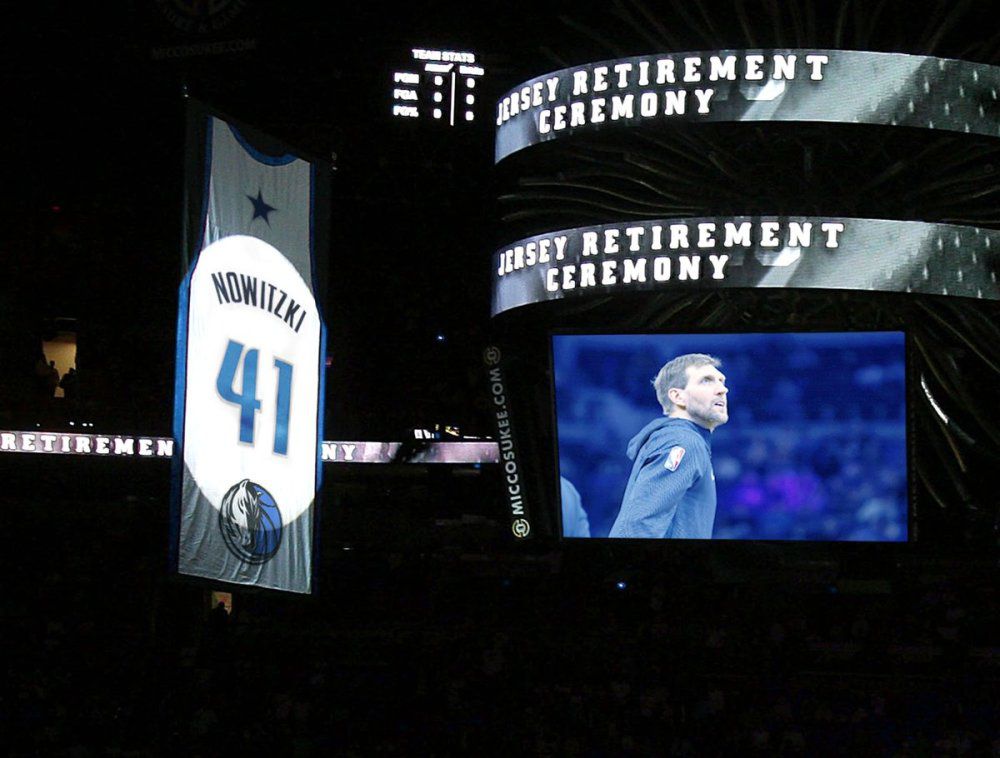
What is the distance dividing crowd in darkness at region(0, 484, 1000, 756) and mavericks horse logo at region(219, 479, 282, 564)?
474cm

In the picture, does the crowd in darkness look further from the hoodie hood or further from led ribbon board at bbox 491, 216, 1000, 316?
led ribbon board at bbox 491, 216, 1000, 316

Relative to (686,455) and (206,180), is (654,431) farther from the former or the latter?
(206,180)

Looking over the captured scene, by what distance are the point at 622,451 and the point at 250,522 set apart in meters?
6.16

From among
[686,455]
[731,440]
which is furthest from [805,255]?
[686,455]

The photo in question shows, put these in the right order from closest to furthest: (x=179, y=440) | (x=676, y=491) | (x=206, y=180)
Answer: (x=179, y=440) → (x=206, y=180) → (x=676, y=491)

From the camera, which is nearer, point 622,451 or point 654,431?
point 654,431

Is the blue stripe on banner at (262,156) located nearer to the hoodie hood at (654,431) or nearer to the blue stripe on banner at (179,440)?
the blue stripe on banner at (179,440)

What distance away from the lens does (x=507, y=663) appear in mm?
18359

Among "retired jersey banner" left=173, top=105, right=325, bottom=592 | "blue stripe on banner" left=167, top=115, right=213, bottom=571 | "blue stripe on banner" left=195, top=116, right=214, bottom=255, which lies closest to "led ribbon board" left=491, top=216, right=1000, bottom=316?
"retired jersey banner" left=173, top=105, right=325, bottom=592

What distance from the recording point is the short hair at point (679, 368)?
1573cm

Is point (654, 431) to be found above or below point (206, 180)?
below

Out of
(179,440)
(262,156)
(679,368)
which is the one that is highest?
(262,156)

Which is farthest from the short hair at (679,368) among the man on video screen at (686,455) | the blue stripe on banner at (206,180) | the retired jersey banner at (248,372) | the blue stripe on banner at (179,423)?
the blue stripe on banner at (179,423)

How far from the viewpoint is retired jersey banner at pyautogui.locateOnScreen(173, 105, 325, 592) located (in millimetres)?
9766
